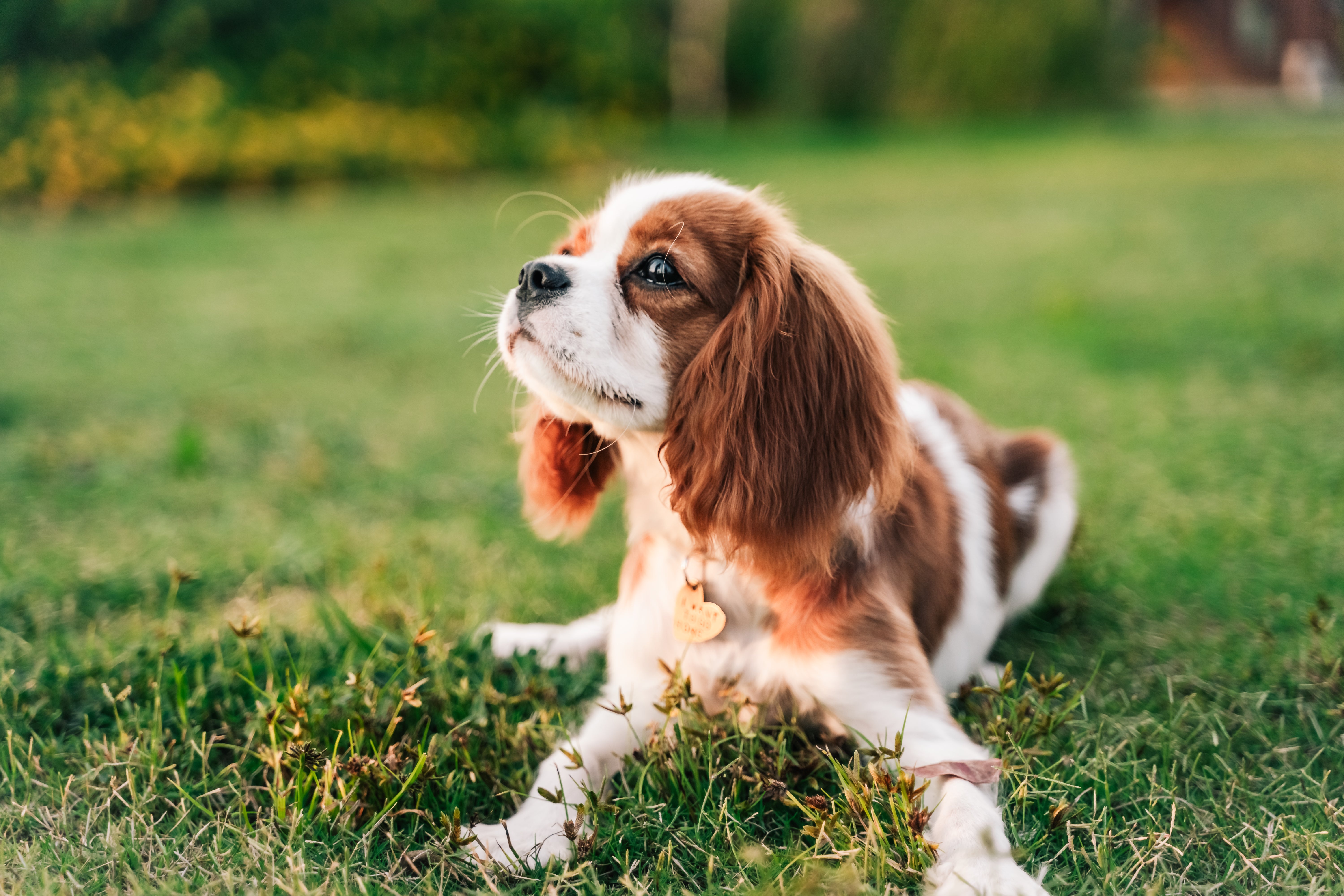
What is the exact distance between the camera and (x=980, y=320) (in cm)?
732

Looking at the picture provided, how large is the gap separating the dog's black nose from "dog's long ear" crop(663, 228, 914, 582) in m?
0.33

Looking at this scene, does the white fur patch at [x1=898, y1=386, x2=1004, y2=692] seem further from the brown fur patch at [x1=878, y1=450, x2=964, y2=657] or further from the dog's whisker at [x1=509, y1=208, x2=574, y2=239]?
the dog's whisker at [x1=509, y1=208, x2=574, y2=239]

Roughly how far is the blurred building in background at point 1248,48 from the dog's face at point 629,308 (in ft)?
89.7

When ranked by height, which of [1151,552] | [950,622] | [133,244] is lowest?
[133,244]

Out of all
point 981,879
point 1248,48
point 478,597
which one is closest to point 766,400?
point 981,879

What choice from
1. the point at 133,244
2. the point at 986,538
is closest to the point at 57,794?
the point at 986,538

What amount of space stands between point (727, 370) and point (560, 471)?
70 centimetres

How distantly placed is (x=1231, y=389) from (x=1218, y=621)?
8.97 ft

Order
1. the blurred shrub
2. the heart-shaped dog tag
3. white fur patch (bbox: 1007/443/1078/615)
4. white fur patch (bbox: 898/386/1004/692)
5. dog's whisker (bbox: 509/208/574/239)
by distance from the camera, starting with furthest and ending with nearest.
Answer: the blurred shrub → white fur patch (bbox: 1007/443/1078/615) → dog's whisker (bbox: 509/208/574/239) → white fur patch (bbox: 898/386/1004/692) → the heart-shaped dog tag

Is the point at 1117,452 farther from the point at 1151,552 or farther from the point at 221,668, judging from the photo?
the point at 221,668

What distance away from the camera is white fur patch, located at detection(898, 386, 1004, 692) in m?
2.76

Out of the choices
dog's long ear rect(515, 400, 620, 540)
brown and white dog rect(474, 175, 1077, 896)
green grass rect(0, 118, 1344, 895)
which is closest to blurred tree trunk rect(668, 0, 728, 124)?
green grass rect(0, 118, 1344, 895)

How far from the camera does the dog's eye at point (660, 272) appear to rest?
239 centimetres

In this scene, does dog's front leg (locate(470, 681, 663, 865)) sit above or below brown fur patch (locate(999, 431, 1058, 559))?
below
